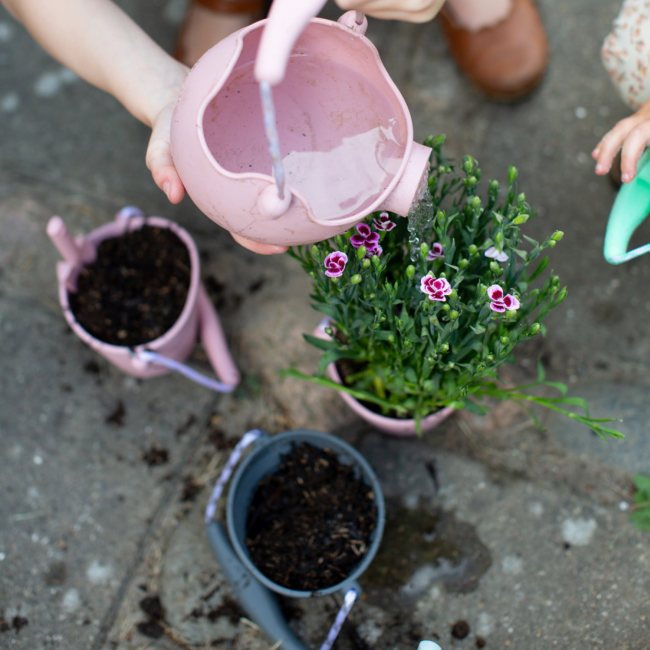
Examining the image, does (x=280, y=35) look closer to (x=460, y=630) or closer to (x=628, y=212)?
(x=628, y=212)

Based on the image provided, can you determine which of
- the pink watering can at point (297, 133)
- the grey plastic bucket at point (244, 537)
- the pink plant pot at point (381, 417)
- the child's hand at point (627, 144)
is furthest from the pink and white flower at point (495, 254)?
the grey plastic bucket at point (244, 537)

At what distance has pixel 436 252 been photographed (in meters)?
0.94

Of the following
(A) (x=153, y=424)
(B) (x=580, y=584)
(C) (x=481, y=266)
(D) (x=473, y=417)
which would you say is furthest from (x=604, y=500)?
(A) (x=153, y=424)

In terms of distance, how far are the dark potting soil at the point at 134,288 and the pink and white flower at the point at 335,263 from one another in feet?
2.01

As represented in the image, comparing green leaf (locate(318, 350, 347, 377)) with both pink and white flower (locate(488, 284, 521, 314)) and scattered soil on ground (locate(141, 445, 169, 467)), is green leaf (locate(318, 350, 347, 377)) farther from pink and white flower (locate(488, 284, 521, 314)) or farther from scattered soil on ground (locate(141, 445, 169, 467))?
scattered soil on ground (locate(141, 445, 169, 467))

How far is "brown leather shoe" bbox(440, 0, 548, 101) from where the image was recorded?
1.68 meters

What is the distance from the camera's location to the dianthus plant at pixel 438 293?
86cm

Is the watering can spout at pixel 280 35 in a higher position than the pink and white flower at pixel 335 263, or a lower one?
higher

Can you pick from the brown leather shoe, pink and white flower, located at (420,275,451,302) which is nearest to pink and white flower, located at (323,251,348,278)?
pink and white flower, located at (420,275,451,302)

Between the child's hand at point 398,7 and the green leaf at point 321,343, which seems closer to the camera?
the child's hand at point 398,7

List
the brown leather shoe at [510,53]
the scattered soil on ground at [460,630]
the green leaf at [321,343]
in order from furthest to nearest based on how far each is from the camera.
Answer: the brown leather shoe at [510,53], the scattered soil on ground at [460,630], the green leaf at [321,343]

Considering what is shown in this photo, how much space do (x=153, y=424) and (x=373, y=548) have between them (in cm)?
63

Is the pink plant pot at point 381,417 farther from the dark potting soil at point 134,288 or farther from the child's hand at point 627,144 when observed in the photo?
the child's hand at point 627,144

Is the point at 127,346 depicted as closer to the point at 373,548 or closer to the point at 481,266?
the point at 373,548
